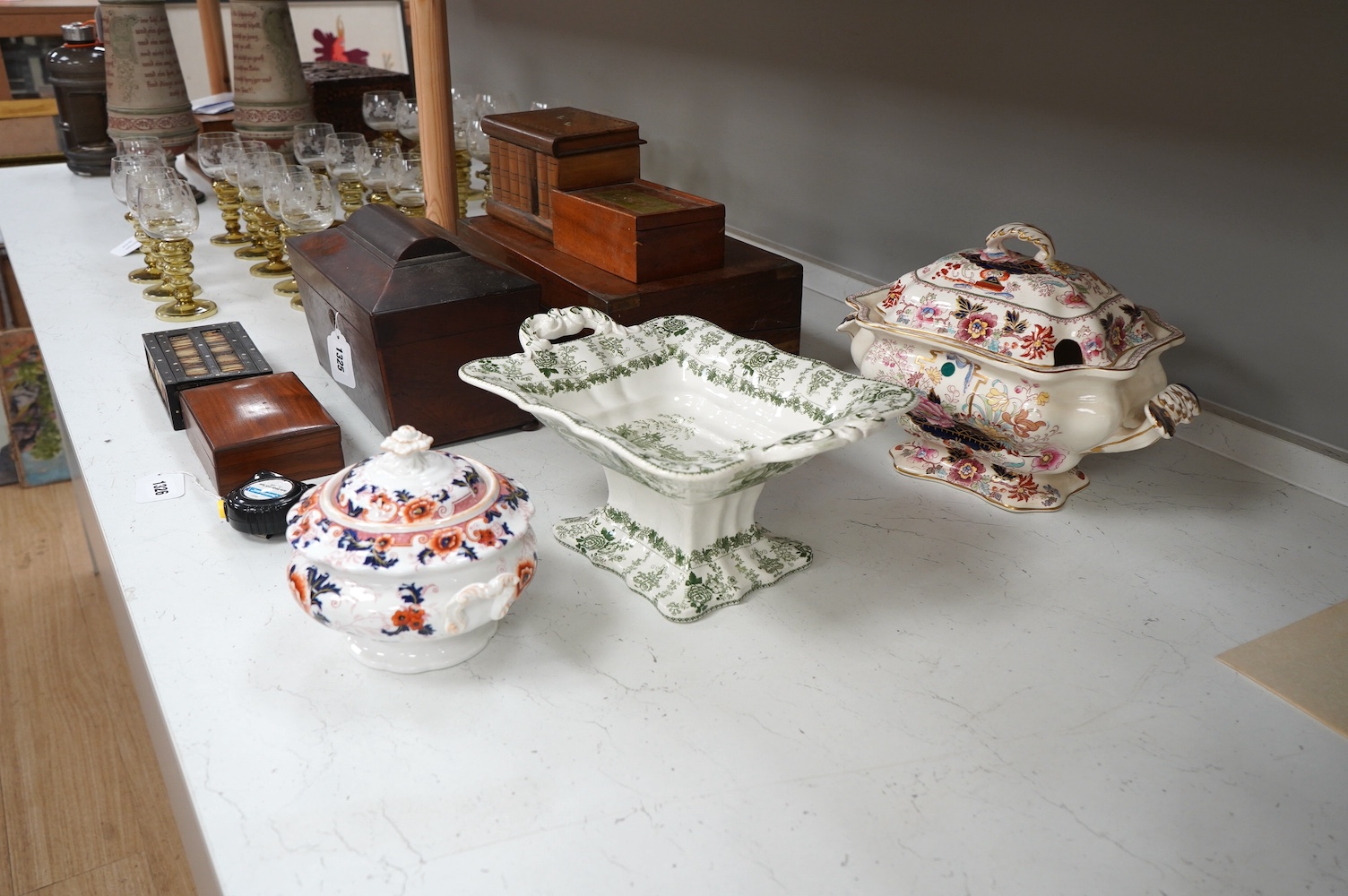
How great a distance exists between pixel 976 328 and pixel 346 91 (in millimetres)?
1744

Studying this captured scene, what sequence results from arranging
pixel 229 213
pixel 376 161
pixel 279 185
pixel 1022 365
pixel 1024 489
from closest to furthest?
1. pixel 1022 365
2. pixel 1024 489
3. pixel 279 185
4. pixel 376 161
5. pixel 229 213

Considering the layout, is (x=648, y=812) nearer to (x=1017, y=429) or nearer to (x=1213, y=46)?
(x=1017, y=429)

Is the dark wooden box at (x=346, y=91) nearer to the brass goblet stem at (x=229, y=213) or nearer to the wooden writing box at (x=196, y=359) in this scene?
the brass goblet stem at (x=229, y=213)

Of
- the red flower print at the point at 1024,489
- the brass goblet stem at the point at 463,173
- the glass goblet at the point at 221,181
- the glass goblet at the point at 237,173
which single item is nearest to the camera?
the red flower print at the point at 1024,489

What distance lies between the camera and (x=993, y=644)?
2.93 ft

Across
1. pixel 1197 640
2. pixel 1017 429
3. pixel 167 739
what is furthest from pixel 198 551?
pixel 1197 640

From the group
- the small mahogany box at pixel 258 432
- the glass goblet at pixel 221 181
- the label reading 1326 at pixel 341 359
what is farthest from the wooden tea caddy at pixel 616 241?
the glass goblet at pixel 221 181

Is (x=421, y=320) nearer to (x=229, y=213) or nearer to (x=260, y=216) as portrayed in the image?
(x=260, y=216)

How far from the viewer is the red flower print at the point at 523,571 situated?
2.67 feet

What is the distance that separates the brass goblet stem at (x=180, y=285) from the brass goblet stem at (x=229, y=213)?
13.6 inches

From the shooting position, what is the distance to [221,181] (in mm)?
1934

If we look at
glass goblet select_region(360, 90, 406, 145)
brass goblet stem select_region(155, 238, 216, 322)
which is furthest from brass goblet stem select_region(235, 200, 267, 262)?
glass goblet select_region(360, 90, 406, 145)

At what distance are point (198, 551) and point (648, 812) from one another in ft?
1.86

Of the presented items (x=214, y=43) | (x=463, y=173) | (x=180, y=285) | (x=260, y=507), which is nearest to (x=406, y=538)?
(x=260, y=507)
